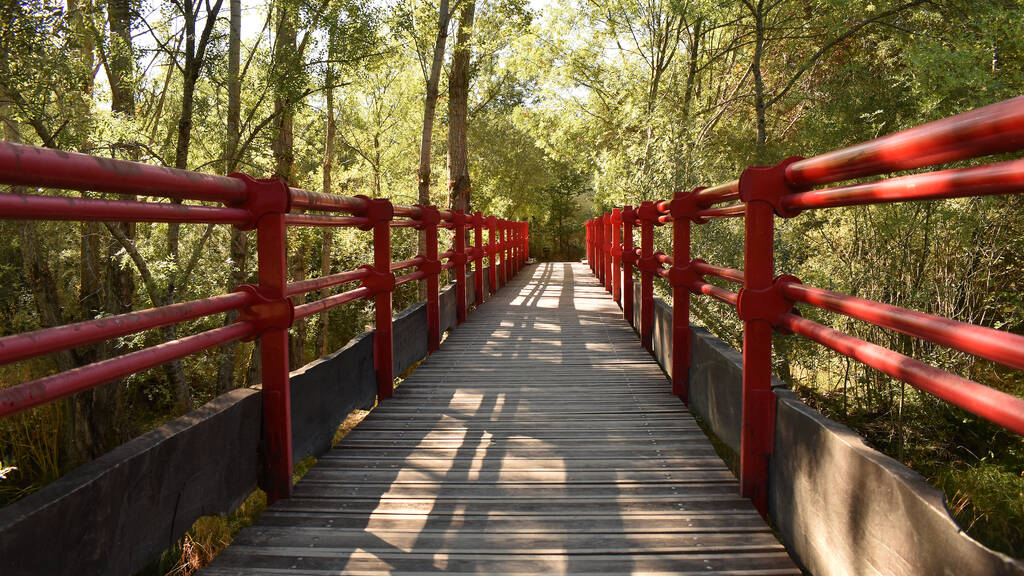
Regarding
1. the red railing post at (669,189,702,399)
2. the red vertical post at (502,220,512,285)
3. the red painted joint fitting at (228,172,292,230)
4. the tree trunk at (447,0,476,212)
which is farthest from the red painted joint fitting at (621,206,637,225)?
the tree trunk at (447,0,476,212)

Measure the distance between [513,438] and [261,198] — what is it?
1781 millimetres

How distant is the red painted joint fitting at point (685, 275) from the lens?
3838 mm

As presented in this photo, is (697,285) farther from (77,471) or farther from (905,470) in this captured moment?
(77,471)

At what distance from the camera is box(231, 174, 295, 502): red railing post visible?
2.46 metres

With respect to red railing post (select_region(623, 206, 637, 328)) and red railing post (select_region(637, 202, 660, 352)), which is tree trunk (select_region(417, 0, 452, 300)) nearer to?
red railing post (select_region(623, 206, 637, 328))

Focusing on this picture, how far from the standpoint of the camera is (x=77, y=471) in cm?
158

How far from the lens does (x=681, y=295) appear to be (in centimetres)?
397

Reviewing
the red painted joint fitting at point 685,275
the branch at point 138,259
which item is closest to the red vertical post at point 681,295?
the red painted joint fitting at point 685,275

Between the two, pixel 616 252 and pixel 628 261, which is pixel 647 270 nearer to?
pixel 628 261

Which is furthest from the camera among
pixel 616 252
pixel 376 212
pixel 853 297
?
pixel 616 252

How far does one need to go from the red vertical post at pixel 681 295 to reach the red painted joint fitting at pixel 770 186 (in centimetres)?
143

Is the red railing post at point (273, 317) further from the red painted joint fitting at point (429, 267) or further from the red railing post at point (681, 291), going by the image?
the red painted joint fitting at point (429, 267)

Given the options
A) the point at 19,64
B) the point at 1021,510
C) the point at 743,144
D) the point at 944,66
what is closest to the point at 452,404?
the point at 19,64

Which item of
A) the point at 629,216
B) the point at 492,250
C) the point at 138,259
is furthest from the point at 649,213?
the point at 138,259
